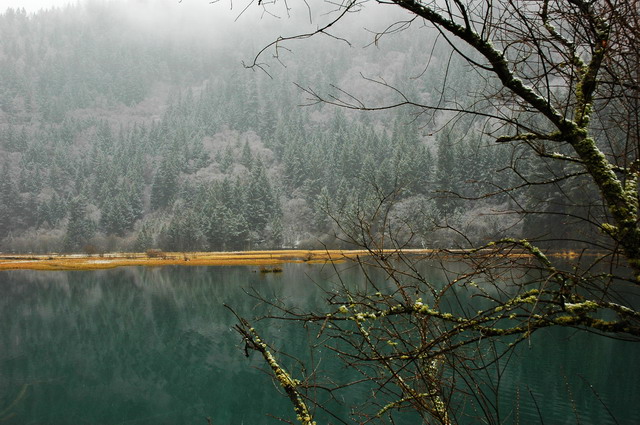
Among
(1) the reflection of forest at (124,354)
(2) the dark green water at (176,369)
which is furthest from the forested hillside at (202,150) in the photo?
(1) the reflection of forest at (124,354)

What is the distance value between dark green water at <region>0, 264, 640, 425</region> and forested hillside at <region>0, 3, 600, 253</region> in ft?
39.0

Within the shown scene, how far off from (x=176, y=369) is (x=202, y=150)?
102m

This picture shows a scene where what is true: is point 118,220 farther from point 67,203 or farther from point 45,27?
point 45,27

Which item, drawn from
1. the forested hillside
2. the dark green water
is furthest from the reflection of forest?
the forested hillside

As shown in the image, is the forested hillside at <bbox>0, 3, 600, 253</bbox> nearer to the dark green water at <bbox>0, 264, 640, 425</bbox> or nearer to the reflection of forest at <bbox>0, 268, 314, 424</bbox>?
the dark green water at <bbox>0, 264, 640, 425</bbox>

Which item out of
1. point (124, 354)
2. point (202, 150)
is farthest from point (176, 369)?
point (202, 150)

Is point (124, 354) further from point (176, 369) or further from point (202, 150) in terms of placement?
point (202, 150)

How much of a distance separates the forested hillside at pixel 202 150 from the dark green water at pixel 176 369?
11.9 m

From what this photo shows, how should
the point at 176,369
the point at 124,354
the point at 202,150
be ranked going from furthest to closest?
the point at 202,150 < the point at 124,354 < the point at 176,369

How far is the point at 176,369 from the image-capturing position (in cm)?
1611

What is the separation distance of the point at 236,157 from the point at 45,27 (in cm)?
13640

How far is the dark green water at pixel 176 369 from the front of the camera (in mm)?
12227

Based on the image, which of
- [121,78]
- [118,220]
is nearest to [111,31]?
[121,78]

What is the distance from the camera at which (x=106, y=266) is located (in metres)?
50.2
